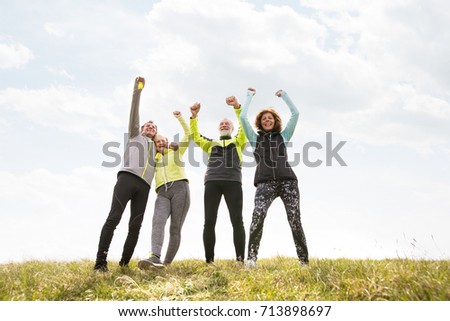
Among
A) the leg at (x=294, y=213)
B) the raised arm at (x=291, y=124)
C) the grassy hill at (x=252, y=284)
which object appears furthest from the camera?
the raised arm at (x=291, y=124)

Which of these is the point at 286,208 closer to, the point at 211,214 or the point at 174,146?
the point at 211,214

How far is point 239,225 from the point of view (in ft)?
26.6

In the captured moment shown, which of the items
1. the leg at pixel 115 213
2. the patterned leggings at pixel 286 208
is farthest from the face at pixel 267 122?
the leg at pixel 115 213

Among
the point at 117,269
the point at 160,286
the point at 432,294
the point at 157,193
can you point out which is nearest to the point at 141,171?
the point at 157,193

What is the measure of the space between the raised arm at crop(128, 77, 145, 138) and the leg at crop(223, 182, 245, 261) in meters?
2.13

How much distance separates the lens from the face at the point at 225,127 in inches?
350

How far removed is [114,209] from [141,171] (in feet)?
2.89

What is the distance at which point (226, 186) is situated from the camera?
8.21 meters

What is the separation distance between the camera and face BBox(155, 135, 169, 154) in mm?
8648

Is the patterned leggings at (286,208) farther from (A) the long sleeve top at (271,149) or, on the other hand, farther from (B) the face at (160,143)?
(B) the face at (160,143)

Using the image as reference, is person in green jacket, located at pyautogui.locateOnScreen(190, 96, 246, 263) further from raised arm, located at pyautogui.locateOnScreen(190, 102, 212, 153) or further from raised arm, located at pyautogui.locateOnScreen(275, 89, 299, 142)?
raised arm, located at pyautogui.locateOnScreen(275, 89, 299, 142)

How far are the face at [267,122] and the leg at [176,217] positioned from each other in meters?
2.06

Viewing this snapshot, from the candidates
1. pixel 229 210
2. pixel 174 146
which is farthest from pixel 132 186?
pixel 229 210

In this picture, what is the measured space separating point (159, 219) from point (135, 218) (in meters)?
0.49
